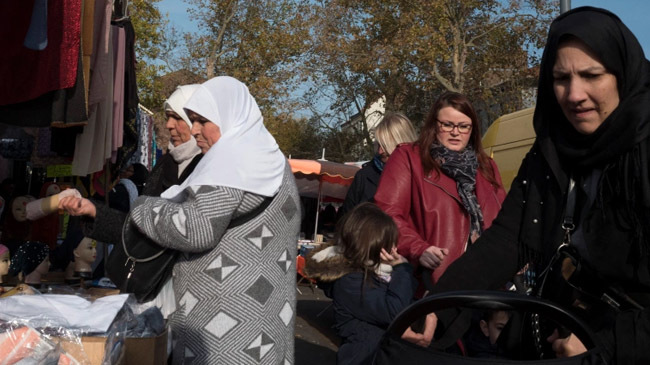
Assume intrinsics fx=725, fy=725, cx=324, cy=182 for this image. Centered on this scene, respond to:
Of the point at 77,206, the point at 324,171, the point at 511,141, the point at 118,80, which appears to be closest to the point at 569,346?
the point at 77,206

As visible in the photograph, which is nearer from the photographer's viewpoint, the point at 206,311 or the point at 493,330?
the point at 493,330

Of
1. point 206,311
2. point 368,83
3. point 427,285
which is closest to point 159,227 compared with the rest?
point 206,311

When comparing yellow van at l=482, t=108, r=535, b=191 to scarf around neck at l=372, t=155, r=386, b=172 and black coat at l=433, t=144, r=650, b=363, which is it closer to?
scarf around neck at l=372, t=155, r=386, b=172

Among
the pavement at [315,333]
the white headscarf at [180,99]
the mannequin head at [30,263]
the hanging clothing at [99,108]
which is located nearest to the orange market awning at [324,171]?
the pavement at [315,333]

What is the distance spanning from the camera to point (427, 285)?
380 centimetres

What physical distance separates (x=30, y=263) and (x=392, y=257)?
251 cm

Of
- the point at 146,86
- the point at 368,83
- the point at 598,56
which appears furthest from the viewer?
the point at 368,83

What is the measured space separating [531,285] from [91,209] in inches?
70.1

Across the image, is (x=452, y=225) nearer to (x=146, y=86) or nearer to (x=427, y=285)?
(x=427, y=285)

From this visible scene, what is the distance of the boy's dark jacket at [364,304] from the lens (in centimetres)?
417

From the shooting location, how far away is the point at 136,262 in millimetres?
2883

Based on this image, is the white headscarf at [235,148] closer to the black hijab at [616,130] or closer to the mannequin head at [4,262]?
the black hijab at [616,130]

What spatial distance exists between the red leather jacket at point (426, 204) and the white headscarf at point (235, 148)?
3.53ft

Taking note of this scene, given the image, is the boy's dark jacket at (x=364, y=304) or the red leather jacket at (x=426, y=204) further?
the boy's dark jacket at (x=364, y=304)
